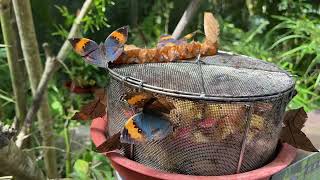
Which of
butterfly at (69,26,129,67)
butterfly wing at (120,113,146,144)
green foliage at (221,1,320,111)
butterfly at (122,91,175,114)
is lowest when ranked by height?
green foliage at (221,1,320,111)

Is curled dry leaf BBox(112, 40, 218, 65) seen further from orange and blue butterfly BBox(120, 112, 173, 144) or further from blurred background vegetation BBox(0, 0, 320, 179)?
blurred background vegetation BBox(0, 0, 320, 179)

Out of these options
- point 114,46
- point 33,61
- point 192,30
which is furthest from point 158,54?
point 192,30

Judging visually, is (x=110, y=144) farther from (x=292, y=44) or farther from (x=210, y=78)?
(x=292, y=44)

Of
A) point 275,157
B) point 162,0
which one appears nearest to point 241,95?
point 275,157

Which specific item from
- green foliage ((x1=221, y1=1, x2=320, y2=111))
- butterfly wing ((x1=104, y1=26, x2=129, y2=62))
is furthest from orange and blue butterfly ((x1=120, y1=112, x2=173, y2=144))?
green foliage ((x1=221, y1=1, x2=320, y2=111))

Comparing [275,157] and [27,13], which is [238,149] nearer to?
[275,157]
